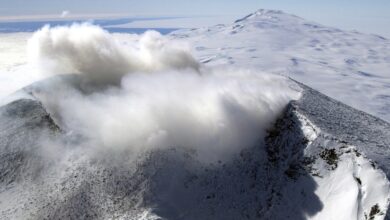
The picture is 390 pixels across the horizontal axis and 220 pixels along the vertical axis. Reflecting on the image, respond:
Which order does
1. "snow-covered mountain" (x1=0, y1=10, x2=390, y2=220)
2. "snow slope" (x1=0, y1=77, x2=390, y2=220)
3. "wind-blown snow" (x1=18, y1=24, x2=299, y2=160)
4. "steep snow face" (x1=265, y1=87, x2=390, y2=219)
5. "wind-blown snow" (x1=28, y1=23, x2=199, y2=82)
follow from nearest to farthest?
"steep snow face" (x1=265, y1=87, x2=390, y2=219), "snow slope" (x1=0, y1=77, x2=390, y2=220), "snow-covered mountain" (x1=0, y1=10, x2=390, y2=220), "wind-blown snow" (x1=18, y1=24, x2=299, y2=160), "wind-blown snow" (x1=28, y1=23, x2=199, y2=82)

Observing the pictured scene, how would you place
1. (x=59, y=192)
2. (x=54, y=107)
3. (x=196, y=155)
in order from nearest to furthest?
(x=59, y=192) → (x=196, y=155) → (x=54, y=107)

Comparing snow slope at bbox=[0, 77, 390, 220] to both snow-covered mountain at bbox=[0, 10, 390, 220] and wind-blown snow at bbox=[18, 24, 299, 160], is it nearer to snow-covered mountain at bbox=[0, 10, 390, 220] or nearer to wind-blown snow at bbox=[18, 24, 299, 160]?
snow-covered mountain at bbox=[0, 10, 390, 220]

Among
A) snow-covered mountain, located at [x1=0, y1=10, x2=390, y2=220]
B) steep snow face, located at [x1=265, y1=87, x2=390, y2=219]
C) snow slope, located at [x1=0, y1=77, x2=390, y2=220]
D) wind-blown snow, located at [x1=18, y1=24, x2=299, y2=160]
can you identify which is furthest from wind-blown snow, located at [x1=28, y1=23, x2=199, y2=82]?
steep snow face, located at [x1=265, y1=87, x2=390, y2=219]

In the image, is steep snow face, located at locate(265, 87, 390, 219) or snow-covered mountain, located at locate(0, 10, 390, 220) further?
snow-covered mountain, located at locate(0, 10, 390, 220)

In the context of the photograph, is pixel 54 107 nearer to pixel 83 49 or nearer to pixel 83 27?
pixel 83 49

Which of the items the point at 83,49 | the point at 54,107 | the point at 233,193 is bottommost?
the point at 233,193

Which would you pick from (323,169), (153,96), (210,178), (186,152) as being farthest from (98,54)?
(323,169)

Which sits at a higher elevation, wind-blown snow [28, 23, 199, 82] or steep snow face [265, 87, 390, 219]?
wind-blown snow [28, 23, 199, 82]

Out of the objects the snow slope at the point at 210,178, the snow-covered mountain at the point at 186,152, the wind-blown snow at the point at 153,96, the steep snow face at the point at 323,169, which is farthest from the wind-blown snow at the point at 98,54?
the steep snow face at the point at 323,169

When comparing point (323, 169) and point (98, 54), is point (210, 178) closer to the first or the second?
point (323, 169)

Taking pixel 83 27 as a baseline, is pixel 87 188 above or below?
below

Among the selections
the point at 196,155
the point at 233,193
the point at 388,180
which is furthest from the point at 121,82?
the point at 388,180
